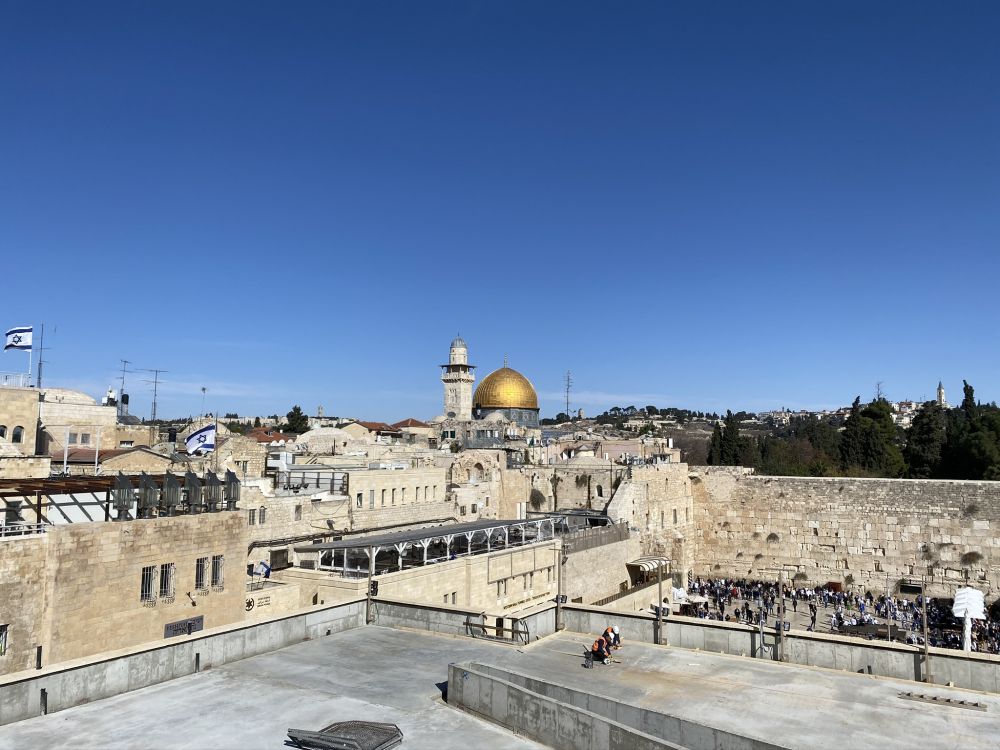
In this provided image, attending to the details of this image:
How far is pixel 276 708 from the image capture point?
8328mm

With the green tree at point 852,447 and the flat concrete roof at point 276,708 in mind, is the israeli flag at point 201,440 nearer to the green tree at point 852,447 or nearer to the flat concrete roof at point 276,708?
the flat concrete roof at point 276,708

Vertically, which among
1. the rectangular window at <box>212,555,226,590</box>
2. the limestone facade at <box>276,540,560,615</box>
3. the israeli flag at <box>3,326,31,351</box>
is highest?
the israeli flag at <box>3,326,31,351</box>

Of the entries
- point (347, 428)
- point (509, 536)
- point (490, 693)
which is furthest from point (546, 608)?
point (347, 428)

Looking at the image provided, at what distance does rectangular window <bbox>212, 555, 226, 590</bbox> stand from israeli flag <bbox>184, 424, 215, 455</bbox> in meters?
10.5

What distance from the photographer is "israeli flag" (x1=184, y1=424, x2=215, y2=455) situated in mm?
25905

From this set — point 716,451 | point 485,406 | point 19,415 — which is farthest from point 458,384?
point 19,415

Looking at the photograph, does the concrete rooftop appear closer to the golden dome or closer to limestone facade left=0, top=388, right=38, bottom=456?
limestone facade left=0, top=388, right=38, bottom=456

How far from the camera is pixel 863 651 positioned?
9750 mm

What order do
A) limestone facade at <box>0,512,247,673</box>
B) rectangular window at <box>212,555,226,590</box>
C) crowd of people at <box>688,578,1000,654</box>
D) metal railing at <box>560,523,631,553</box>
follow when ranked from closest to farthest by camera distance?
1. limestone facade at <box>0,512,247,673</box>
2. rectangular window at <box>212,555,226,590</box>
3. crowd of people at <box>688,578,1000,654</box>
4. metal railing at <box>560,523,631,553</box>

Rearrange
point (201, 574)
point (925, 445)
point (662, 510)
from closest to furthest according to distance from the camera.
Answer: point (201, 574), point (662, 510), point (925, 445)

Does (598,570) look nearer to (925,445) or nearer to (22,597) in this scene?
(22,597)

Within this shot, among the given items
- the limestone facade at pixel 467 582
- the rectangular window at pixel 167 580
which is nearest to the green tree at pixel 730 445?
the limestone facade at pixel 467 582

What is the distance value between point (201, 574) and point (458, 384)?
62.6 m

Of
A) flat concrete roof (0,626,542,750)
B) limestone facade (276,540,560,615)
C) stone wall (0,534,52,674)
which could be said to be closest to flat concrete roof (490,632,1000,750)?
flat concrete roof (0,626,542,750)
